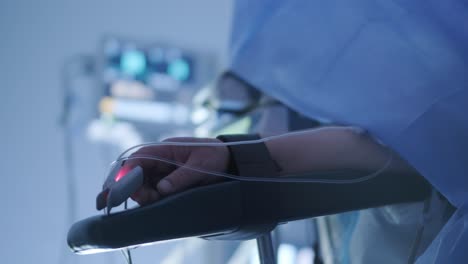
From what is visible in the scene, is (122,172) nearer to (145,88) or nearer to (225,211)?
(225,211)

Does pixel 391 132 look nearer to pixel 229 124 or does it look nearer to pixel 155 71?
pixel 229 124

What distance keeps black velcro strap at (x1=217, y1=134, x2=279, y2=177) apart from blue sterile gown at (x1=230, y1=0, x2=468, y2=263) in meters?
0.14

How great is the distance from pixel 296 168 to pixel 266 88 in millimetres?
253

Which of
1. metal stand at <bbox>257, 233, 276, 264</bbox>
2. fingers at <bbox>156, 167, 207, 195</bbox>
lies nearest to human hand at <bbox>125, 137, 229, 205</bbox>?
fingers at <bbox>156, 167, 207, 195</bbox>

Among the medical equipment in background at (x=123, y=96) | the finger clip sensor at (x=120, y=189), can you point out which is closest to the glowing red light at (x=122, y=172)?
the finger clip sensor at (x=120, y=189)

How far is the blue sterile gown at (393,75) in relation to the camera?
0.45 meters

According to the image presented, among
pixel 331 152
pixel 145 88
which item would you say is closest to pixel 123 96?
pixel 145 88

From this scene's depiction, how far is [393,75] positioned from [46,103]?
1477 millimetres

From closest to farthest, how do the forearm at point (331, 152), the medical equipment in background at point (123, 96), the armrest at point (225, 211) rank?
1. the armrest at point (225, 211)
2. the forearm at point (331, 152)
3. the medical equipment in background at point (123, 96)

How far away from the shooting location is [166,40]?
1.93 m

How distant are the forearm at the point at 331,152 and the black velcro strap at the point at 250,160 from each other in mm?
38

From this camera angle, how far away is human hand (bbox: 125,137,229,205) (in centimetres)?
40

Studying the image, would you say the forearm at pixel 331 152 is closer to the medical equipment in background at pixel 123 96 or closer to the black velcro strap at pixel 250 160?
the black velcro strap at pixel 250 160

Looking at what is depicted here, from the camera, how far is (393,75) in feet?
1.69
